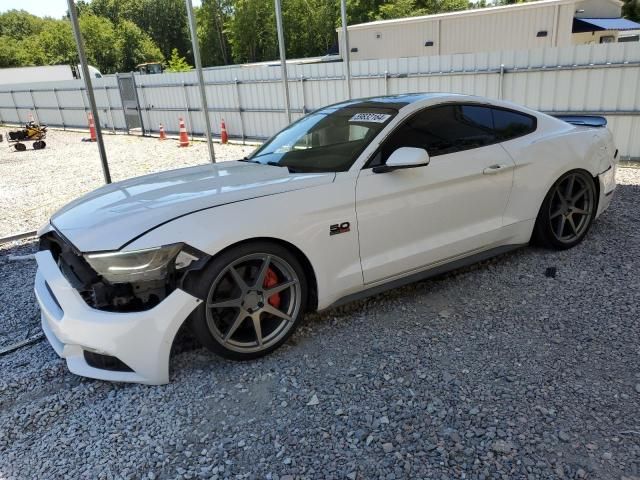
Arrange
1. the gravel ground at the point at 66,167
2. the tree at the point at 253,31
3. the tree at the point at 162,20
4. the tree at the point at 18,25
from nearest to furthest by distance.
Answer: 1. the gravel ground at the point at 66,167
2. the tree at the point at 253,31
3. the tree at the point at 162,20
4. the tree at the point at 18,25

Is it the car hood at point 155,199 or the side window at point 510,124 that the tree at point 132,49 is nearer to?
the car hood at point 155,199

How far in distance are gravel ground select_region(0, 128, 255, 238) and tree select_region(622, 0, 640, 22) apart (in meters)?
36.8

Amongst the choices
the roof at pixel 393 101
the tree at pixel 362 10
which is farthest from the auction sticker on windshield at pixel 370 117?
the tree at pixel 362 10

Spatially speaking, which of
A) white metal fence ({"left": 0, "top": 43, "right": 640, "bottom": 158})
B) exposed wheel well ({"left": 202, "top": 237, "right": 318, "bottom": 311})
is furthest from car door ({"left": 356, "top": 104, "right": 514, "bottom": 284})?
white metal fence ({"left": 0, "top": 43, "right": 640, "bottom": 158})

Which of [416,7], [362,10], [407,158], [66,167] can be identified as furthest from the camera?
[362,10]

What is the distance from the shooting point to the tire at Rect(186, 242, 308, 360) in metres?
2.85

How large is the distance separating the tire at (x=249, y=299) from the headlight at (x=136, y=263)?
0.16 metres

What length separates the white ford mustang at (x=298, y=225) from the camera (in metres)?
2.77

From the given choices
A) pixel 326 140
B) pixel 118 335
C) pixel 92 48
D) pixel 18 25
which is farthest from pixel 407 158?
pixel 18 25

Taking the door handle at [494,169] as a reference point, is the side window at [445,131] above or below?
above

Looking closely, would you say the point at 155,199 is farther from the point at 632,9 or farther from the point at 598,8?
the point at 632,9

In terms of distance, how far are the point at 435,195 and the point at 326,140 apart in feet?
3.11

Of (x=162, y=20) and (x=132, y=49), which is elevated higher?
(x=162, y=20)

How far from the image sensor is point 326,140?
3.89 metres
